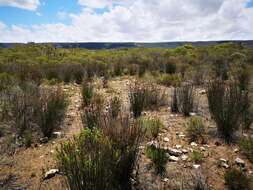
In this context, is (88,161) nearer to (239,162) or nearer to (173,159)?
(173,159)

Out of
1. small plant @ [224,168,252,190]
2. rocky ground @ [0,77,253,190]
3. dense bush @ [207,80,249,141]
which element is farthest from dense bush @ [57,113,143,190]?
dense bush @ [207,80,249,141]

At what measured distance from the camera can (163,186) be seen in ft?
12.7

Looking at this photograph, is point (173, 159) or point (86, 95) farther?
point (86, 95)

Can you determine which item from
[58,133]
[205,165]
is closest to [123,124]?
[205,165]

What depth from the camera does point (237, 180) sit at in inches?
150

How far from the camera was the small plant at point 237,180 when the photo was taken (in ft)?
12.3

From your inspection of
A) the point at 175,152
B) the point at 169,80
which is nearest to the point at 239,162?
the point at 175,152

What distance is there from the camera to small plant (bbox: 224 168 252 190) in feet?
12.3

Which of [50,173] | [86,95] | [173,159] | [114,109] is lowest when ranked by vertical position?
[50,173]

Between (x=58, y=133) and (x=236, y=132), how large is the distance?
3.55m

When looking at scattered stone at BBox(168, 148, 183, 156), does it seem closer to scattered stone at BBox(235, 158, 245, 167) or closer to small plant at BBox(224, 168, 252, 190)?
scattered stone at BBox(235, 158, 245, 167)

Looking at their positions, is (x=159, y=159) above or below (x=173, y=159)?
above

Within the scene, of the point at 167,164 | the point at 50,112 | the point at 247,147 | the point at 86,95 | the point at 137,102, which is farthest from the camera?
the point at 86,95

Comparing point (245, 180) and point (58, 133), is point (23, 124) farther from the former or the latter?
point (245, 180)
